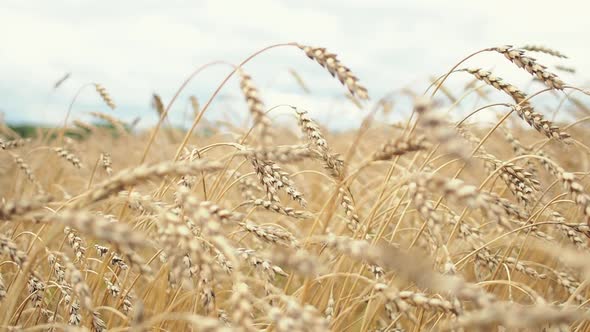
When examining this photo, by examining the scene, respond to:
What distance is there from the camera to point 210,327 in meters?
1.01

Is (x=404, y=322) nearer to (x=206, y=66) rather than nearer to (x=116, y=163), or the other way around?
(x=206, y=66)

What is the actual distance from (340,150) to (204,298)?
5.23 metres

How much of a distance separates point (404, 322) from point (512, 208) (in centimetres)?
122

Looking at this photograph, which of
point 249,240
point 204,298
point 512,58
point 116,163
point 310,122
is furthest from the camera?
point 116,163

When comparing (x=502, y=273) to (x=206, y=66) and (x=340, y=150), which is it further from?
(x=340, y=150)

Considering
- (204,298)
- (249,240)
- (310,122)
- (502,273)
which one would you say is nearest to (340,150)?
(249,240)

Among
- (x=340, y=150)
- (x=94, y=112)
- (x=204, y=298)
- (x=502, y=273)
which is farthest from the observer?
(x=340, y=150)

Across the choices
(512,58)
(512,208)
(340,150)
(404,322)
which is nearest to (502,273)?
(404,322)

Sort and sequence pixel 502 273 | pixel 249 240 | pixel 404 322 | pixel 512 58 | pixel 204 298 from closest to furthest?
pixel 204 298 < pixel 512 58 < pixel 404 322 < pixel 502 273 < pixel 249 240

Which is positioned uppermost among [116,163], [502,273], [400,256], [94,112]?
[400,256]

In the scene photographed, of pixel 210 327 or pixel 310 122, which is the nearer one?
pixel 210 327

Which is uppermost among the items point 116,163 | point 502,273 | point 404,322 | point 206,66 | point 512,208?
point 206,66

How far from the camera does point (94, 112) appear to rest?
4207 millimetres

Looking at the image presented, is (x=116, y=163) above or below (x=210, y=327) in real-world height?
below
